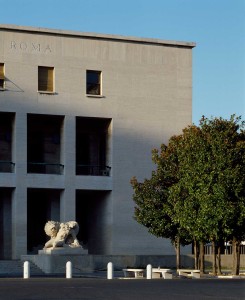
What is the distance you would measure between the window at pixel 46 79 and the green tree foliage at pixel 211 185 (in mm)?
14424

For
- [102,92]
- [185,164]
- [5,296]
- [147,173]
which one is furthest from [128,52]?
[5,296]

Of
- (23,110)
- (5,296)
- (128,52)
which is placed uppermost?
(128,52)

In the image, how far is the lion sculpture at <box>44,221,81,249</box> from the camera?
168ft

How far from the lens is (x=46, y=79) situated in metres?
62.4

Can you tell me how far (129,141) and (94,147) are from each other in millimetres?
3784

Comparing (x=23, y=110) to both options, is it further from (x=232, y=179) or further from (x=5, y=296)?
(x=5, y=296)

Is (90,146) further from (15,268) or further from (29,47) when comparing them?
(15,268)

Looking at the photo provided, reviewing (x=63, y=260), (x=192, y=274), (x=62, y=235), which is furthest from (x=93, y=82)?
(x=192, y=274)

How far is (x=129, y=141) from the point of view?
63.8 m

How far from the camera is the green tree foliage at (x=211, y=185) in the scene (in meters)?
46.2

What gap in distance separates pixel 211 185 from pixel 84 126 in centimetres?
2099

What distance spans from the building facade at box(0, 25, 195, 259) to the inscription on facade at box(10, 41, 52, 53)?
7cm

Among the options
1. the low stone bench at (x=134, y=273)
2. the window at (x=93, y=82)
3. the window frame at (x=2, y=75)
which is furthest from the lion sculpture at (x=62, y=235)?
the window at (x=93, y=82)

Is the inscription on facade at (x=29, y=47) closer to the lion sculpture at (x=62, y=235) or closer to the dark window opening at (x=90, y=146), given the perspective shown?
the dark window opening at (x=90, y=146)
